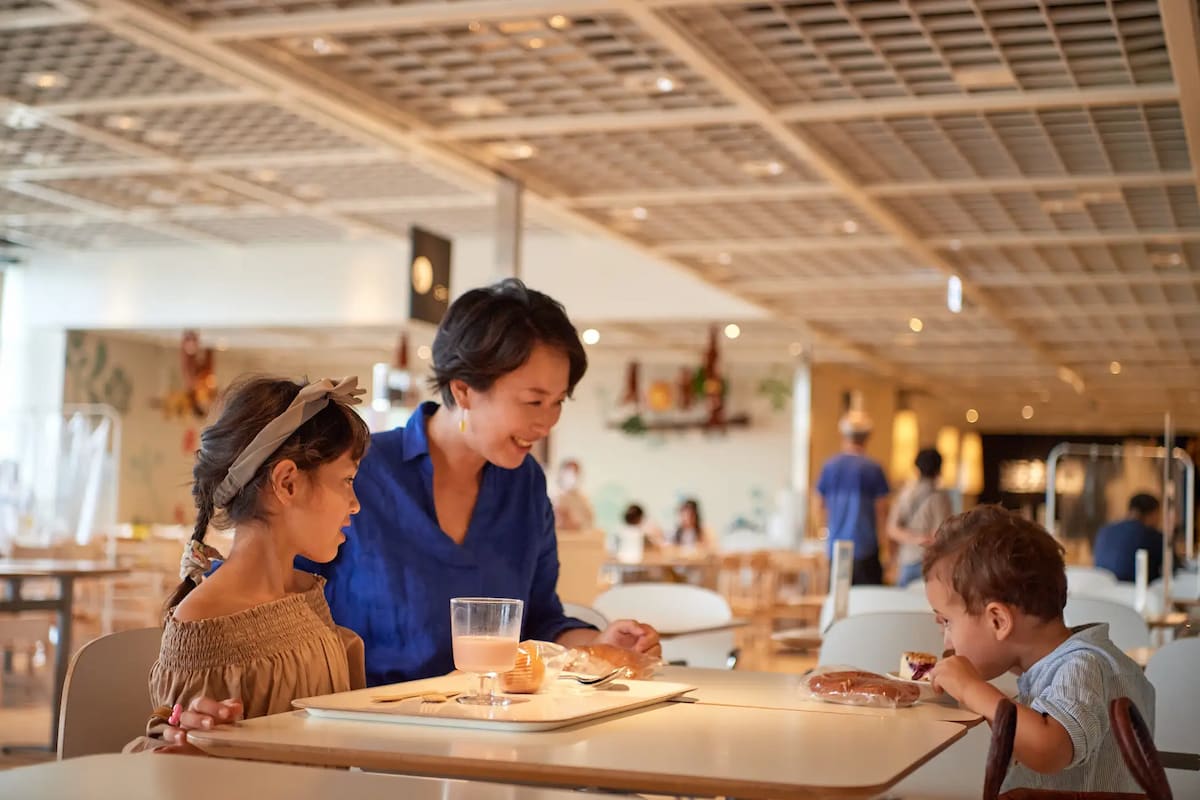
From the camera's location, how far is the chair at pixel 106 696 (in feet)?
7.13

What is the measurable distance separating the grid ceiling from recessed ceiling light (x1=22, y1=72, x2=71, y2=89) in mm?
15

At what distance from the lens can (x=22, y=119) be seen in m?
7.91

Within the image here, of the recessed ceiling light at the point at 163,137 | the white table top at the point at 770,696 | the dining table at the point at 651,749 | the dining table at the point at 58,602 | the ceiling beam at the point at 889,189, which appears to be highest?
the recessed ceiling light at the point at 163,137

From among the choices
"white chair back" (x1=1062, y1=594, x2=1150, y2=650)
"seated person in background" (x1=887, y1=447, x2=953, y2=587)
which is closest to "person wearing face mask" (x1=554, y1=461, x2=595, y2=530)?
"seated person in background" (x1=887, y1=447, x2=953, y2=587)

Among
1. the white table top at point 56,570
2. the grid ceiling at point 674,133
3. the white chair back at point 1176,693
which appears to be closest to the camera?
the white chair back at point 1176,693

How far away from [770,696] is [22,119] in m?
6.98

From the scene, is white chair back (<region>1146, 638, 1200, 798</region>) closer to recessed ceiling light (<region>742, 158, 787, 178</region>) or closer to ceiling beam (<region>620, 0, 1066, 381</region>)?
ceiling beam (<region>620, 0, 1066, 381</region>)

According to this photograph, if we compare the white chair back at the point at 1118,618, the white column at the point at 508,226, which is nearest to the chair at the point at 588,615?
the white chair back at the point at 1118,618

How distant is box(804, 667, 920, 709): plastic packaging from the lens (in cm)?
211

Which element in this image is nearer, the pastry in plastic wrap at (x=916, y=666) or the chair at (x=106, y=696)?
the chair at (x=106, y=696)

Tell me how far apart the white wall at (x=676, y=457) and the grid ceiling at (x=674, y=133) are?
6.29m

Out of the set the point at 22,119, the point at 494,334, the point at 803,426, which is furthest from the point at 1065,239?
the point at 803,426

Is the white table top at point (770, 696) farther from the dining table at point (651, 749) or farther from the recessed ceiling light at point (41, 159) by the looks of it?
the recessed ceiling light at point (41, 159)

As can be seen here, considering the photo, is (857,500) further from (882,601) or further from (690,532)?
(690,532)
